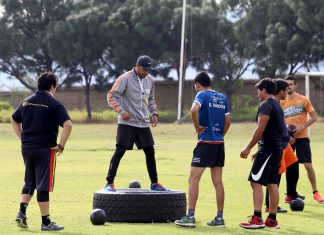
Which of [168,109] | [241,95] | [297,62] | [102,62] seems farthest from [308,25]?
[102,62]

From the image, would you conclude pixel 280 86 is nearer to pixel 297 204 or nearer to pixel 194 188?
pixel 194 188

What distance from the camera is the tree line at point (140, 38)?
61.5m

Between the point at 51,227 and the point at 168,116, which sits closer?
the point at 51,227

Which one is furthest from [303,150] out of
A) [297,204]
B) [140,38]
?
[140,38]

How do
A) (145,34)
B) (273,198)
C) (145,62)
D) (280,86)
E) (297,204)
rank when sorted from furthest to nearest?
(145,34) → (297,204) → (145,62) → (280,86) → (273,198)

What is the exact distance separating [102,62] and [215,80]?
871 centimetres

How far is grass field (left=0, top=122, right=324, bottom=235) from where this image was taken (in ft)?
41.8

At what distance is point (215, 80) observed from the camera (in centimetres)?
6397

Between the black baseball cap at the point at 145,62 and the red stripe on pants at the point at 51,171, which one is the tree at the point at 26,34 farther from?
the red stripe on pants at the point at 51,171

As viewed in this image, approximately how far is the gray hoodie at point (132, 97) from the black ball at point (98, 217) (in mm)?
1864

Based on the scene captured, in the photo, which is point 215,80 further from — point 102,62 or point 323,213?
point 323,213

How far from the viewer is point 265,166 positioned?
1288 centimetres

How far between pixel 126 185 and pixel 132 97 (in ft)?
16.2

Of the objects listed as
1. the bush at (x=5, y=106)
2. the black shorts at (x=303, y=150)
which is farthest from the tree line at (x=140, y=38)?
the black shorts at (x=303, y=150)
